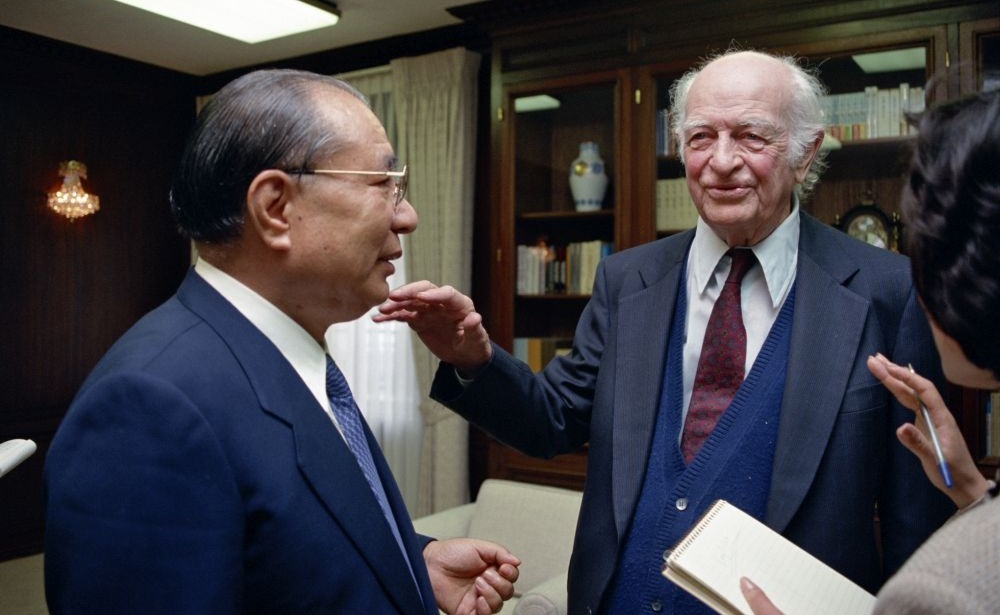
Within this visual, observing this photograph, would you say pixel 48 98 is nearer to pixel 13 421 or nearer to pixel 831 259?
pixel 13 421

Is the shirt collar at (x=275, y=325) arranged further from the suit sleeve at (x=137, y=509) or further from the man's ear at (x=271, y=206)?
the suit sleeve at (x=137, y=509)

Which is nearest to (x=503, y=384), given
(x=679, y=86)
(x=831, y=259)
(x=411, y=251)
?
(x=831, y=259)

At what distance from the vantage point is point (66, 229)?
5.06 m

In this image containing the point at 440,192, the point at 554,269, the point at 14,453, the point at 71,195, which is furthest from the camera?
the point at 71,195

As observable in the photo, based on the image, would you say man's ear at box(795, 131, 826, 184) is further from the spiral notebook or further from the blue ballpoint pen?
the spiral notebook

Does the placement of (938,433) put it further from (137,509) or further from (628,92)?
(628,92)

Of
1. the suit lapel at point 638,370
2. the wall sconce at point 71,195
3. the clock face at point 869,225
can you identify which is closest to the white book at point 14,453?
the suit lapel at point 638,370

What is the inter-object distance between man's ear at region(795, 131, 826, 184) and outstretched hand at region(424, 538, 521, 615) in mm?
887

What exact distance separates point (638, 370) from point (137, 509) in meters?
0.93

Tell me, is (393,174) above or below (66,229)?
below

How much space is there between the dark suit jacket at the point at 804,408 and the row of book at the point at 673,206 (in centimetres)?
193

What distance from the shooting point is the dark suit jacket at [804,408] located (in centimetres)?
136

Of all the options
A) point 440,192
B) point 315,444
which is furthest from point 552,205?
point 315,444

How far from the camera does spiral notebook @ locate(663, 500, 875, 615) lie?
105cm
